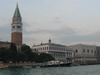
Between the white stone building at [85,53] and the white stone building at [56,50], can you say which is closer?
the white stone building at [56,50]

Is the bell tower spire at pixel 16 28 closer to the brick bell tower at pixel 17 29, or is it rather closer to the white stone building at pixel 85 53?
the brick bell tower at pixel 17 29

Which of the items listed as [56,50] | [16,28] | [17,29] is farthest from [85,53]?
[16,28]

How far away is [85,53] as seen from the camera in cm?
15962

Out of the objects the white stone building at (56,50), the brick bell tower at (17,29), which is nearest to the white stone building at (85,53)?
the white stone building at (56,50)

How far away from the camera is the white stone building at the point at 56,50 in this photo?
122 m

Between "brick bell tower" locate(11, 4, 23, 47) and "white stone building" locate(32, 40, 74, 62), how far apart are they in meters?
14.5

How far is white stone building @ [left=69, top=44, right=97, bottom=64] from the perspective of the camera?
502 feet

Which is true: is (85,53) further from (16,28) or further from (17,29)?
(16,28)

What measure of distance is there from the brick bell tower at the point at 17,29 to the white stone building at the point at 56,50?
14547 mm

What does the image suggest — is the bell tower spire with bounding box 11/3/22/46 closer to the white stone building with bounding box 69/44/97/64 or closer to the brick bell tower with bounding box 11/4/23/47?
the brick bell tower with bounding box 11/4/23/47

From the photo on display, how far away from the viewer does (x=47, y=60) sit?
10050 centimetres

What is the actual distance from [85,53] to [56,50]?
40748 millimetres

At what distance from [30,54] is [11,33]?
98.2 ft

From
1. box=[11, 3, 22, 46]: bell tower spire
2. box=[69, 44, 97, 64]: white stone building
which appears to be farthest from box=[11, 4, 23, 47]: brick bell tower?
box=[69, 44, 97, 64]: white stone building
